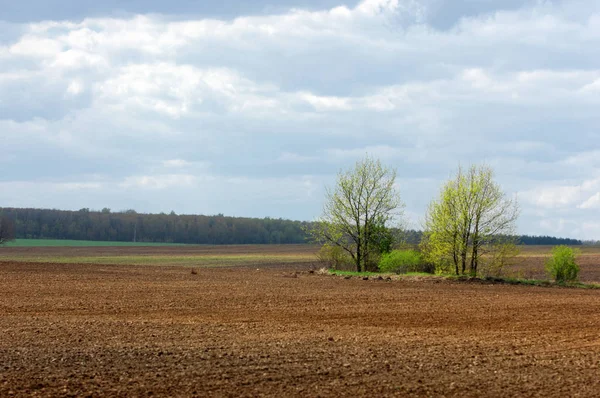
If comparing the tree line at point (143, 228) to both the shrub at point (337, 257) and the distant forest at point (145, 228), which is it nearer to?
the distant forest at point (145, 228)

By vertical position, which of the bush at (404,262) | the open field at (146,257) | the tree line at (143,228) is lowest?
the open field at (146,257)

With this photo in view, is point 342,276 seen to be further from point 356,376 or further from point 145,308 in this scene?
point 356,376

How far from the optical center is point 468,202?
39281 mm

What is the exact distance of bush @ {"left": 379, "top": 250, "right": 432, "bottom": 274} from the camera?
4300 centimetres

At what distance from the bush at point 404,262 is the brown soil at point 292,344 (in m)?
14.9

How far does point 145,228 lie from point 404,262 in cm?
11807

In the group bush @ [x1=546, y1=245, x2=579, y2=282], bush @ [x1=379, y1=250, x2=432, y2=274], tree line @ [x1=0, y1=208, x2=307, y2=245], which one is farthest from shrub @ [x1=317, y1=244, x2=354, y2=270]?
tree line @ [x1=0, y1=208, x2=307, y2=245]

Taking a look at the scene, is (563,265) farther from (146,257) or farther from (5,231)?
(5,231)

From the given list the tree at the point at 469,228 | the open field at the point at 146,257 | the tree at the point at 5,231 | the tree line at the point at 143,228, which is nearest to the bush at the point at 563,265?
the tree at the point at 469,228

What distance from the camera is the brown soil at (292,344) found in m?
11.0

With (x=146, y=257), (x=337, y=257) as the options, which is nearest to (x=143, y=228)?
(x=146, y=257)

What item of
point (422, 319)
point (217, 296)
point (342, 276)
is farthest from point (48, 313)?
point (342, 276)

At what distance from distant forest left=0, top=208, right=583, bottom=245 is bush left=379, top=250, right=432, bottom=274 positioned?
103 meters

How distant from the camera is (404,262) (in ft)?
142
